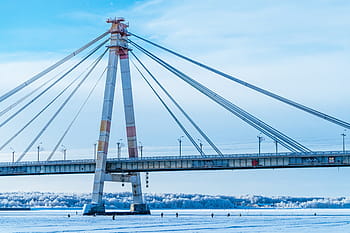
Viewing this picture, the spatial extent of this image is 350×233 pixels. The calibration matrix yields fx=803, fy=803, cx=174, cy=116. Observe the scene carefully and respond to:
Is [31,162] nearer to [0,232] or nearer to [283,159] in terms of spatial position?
[283,159]

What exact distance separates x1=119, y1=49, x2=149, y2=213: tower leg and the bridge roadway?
168 cm

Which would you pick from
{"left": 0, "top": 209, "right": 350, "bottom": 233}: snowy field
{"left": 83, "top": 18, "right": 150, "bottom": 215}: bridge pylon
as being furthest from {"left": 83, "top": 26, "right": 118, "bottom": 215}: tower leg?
{"left": 0, "top": 209, "right": 350, "bottom": 233}: snowy field

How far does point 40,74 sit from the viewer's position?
318ft

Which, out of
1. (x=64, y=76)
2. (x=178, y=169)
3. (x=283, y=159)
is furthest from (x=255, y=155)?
(x=64, y=76)

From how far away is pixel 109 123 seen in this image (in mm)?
99125

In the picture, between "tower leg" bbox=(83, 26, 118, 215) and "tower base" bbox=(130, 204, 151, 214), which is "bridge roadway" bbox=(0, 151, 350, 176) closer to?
"tower base" bbox=(130, 204, 151, 214)

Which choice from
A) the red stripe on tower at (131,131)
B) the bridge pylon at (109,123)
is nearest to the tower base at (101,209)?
the bridge pylon at (109,123)

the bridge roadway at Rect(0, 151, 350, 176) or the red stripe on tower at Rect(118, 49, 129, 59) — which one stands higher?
the red stripe on tower at Rect(118, 49, 129, 59)

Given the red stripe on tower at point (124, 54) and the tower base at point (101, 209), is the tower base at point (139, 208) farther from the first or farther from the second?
the red stripe on tower at point (124, 54)

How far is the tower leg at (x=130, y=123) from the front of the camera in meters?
102

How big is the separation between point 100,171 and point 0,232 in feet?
126

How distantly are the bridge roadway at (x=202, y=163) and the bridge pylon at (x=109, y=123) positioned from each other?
1.93 m

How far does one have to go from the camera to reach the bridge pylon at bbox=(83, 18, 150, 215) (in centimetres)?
9900

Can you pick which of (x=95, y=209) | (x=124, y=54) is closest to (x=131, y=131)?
(x=124, y=54)
